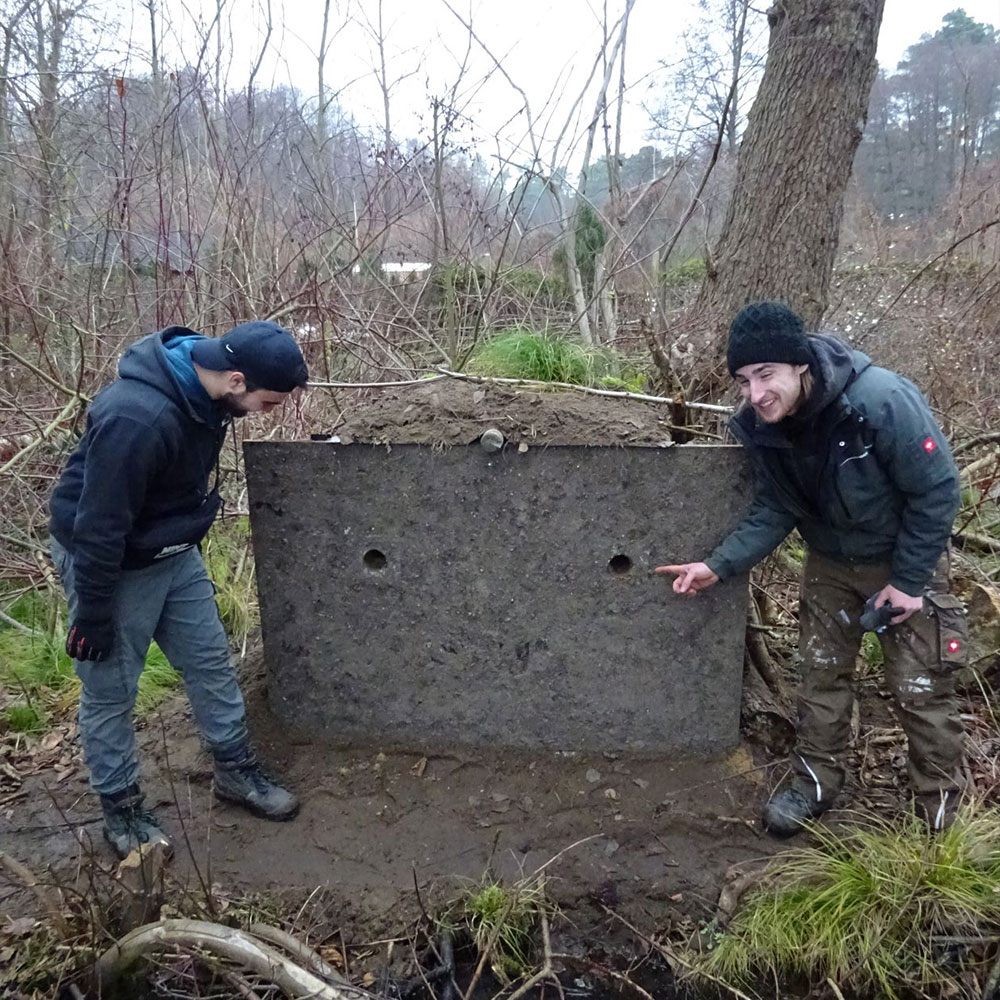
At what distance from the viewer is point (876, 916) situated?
230 centimetres

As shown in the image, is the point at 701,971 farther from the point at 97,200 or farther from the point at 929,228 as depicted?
the point at 929,228

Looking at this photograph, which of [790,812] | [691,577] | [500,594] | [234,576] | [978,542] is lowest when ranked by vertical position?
[790,812]

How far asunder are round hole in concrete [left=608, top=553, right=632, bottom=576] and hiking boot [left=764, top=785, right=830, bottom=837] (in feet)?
3.24

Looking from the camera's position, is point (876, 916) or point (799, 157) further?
point (799, 157)

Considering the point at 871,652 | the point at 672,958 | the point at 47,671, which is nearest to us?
the point at 672,958

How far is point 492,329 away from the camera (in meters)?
5.06

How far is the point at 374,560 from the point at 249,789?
968mm

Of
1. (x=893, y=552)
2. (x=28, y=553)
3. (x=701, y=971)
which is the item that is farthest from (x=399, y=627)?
(x=28, y=553)

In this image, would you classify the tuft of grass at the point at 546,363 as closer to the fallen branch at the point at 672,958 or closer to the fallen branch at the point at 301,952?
the fallen branch at the point at 672,958

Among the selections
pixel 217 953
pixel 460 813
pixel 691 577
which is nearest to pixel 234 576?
pixel 460 813

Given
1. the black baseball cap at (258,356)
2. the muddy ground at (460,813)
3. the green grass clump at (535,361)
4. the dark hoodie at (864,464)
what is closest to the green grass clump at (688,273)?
the green grass clump at (535,361)

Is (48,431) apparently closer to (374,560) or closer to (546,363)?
(374,560)

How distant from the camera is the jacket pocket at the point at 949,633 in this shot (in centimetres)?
251

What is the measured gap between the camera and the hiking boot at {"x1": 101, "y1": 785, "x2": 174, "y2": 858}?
2779 mm
